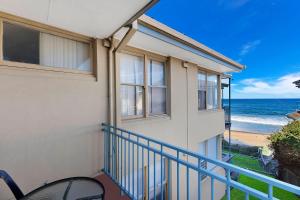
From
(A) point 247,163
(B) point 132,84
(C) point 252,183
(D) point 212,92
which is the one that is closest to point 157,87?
(B) point 132,84

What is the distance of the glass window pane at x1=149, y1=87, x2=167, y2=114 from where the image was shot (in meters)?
4.64

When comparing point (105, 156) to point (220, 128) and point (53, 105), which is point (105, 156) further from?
point (220, 128)

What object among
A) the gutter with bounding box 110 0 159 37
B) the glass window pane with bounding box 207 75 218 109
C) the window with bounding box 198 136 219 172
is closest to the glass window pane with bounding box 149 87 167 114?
the gutter with bounding box 110 0 159 37

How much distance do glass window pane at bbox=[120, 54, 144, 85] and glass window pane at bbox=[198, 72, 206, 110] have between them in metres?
3.08

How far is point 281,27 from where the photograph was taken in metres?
30.9

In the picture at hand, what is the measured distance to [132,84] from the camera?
4.06 metres

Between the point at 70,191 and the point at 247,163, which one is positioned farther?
the point at 247,163

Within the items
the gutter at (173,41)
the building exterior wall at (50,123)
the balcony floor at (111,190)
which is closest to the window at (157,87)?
the gutter at (173,41)

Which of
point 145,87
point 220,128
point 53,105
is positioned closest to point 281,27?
point 220,128

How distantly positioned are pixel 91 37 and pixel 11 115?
1746 mm

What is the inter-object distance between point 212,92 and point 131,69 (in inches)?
184

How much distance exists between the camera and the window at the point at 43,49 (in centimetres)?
246

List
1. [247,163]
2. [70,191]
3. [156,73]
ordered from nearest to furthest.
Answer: [70,191] → [156,73] → [247,163]

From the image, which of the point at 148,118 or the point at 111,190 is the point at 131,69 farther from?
the point at 111,190
